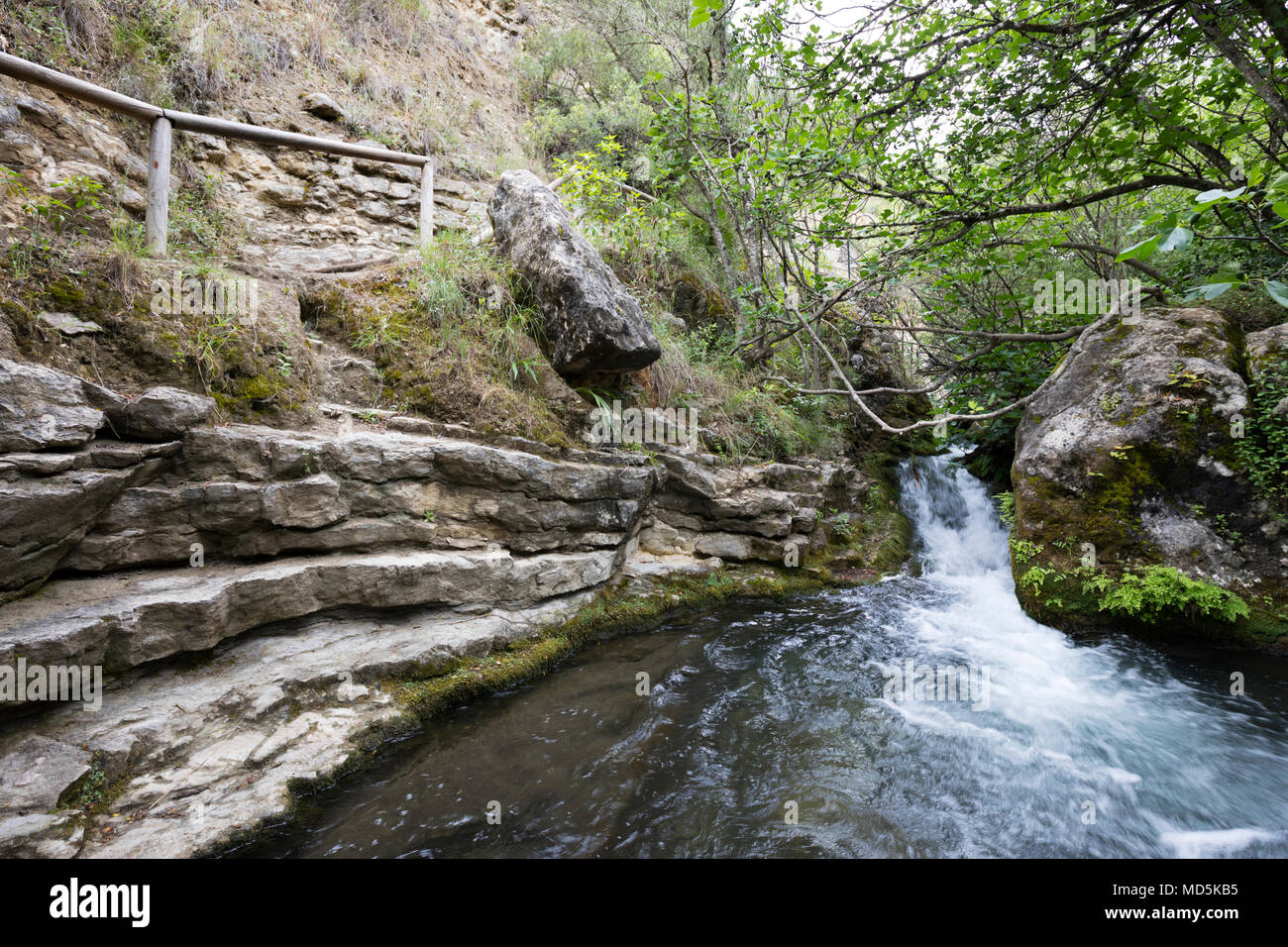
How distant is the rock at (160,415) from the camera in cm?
375

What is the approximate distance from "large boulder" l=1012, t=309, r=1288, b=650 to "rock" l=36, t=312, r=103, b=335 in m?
8.79

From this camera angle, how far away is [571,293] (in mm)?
6156

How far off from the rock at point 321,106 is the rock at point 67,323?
614 centimetres

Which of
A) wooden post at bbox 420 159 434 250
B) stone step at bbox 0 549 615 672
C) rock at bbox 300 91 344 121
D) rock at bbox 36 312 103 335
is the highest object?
rock at bbox 300 91 344 121

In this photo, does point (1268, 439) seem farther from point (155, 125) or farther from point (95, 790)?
point (155, 125)

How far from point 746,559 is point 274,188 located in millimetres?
7838

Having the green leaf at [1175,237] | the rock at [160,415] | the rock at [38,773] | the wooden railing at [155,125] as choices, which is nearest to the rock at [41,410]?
the rock at [160,415]

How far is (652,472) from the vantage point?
21.2 feet

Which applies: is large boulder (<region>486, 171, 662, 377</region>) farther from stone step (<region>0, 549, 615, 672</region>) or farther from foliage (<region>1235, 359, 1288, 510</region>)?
foliage (<region>1235, 359, 1288, 510</region>)

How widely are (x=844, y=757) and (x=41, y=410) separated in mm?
5800

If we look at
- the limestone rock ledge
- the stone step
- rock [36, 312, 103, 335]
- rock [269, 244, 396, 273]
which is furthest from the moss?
rock [269, 244, 396, 273]

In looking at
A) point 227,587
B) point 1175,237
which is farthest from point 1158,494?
point 227,587

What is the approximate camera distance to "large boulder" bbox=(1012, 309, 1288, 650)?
5230 millimetres
